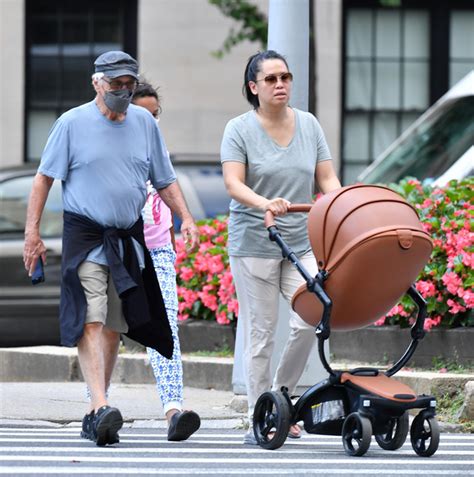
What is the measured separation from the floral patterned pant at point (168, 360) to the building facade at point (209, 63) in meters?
12.2

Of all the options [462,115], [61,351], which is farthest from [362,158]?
[61,351]

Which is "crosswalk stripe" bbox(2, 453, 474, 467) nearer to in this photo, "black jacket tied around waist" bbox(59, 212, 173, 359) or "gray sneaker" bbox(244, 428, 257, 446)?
"gray sneaker" bbox(244, 428, 257, 446)

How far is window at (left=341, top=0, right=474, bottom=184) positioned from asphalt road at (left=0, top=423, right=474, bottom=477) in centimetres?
1385

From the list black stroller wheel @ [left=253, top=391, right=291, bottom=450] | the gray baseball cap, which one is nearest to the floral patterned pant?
black stroller wheel @ [left=253, top=391, right=291, bottom=450]

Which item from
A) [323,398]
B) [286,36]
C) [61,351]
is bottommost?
[61,351]

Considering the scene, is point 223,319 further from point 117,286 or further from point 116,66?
point 116,66

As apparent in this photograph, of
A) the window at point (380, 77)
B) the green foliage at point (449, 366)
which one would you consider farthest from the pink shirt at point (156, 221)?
the window at point (380, 77)

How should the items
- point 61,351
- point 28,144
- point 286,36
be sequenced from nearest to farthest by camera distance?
point 286,36
point 61,351
point 28,144

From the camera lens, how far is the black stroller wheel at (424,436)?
23.8 feet

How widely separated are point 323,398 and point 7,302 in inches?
238

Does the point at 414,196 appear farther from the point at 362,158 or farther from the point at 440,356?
the point at 362,158

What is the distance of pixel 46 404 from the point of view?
31.9 feet

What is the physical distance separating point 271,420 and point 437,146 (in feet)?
19.9

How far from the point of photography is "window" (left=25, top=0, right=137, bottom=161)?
2148 cm
